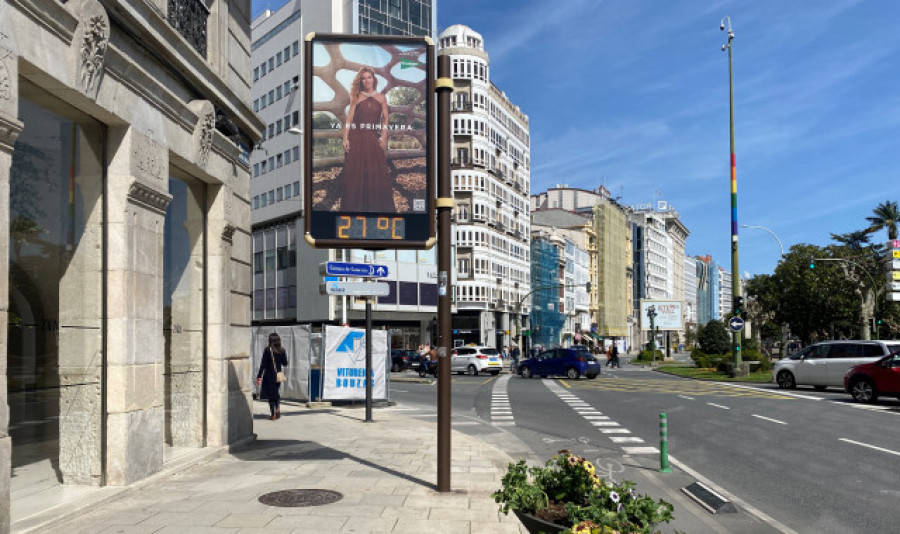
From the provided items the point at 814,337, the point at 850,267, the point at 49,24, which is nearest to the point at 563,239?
Answer: the point at 814,337

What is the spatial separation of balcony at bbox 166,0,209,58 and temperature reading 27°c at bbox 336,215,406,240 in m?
3.64

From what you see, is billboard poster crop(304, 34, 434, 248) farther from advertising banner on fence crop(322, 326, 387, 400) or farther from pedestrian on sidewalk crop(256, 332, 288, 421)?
advertising banner on fence crop(322, 326, 387, 400)

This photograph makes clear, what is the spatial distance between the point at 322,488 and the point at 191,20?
6709 millimetres

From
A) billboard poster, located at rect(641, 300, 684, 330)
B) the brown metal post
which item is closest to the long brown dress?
the brown metal post

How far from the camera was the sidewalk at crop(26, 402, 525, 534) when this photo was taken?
Answer: 6.84 meters

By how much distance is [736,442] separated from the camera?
13.9 meters

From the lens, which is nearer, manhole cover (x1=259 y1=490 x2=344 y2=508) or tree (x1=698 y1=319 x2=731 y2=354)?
manhole cover (x1=259 y1=490 x2=344 y2=508)

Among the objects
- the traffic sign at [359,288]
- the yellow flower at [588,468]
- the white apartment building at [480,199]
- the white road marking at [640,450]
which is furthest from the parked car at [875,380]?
the white apartment building at [480,199]

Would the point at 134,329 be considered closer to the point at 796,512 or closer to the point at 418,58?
the point at 418,58

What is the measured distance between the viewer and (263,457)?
434 inches

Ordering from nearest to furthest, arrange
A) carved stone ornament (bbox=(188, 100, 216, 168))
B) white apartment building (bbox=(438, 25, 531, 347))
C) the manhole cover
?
the manhole cover, carved stone ornament (bbox=(188, 100, 216, 168)), white apartment building (bbox=(438, 25, 531, 347))

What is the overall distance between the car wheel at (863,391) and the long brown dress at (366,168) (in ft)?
61.5

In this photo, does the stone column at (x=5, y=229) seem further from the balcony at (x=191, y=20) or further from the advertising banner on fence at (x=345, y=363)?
the advertising banner on fence at (x=345, y=363)

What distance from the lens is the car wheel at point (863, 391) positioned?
21.6 metres
